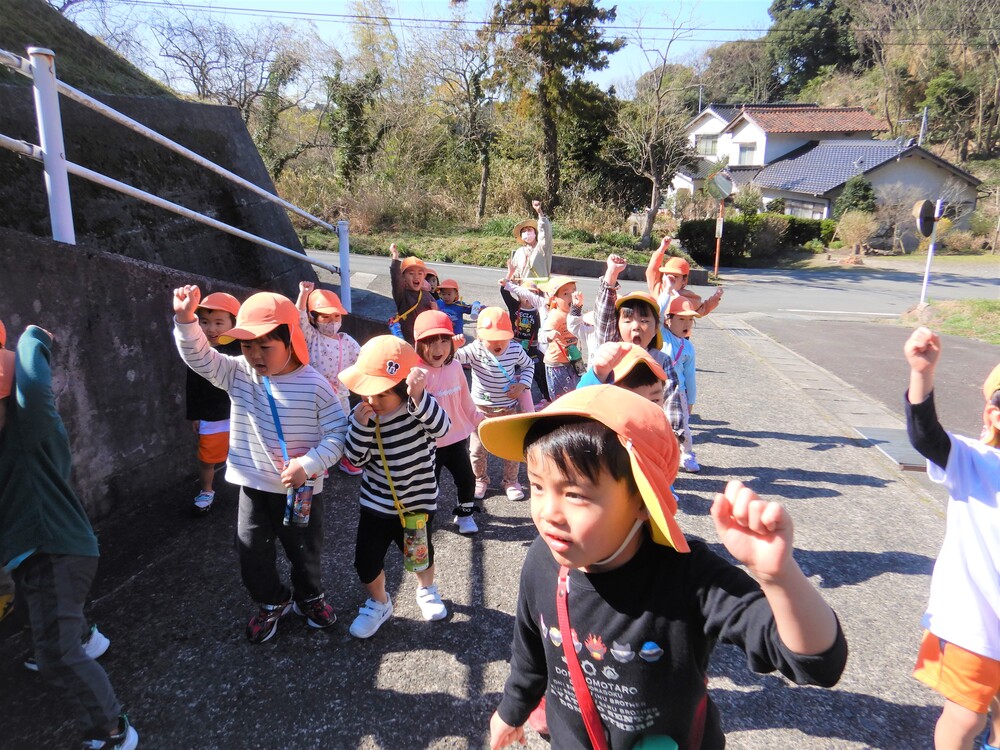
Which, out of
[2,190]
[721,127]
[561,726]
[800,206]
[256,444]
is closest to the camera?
[561,726]

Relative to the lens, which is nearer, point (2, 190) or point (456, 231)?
point (2, 190)

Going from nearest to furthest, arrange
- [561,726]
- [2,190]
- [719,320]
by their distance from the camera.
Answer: [561,726], [2,190], [719,320]

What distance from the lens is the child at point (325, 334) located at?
417 cm

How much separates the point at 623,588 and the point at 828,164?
38974 mm

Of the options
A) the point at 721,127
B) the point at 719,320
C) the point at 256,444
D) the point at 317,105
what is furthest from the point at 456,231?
the point at 721,127

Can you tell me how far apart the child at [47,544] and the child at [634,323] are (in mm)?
2600

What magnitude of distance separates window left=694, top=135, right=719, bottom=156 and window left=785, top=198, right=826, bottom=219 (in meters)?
12.8

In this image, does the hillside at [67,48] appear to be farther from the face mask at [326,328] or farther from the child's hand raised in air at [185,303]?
the child's hand raised in air at [185,303]

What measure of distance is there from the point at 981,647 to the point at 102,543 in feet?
12.4

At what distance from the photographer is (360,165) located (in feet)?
78.4

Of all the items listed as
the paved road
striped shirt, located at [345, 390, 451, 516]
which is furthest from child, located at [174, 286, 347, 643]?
the paved road

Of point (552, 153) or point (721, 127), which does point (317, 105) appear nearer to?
point (552, 153)

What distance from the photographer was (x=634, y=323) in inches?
136

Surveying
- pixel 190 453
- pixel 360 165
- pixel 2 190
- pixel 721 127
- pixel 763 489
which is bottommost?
pixel 763 489
